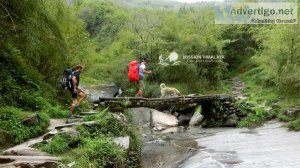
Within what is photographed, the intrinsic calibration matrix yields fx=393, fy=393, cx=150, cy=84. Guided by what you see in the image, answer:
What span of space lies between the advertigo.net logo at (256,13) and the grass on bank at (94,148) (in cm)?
1486

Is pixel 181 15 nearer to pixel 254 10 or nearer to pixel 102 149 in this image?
pixel 254 10

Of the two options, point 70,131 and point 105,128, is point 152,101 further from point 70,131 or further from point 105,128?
point 70,131

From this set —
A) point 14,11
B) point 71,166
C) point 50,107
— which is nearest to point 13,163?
point 71,166

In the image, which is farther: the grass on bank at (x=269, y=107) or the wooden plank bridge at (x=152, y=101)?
the grass on bank at (x=269, y=107)

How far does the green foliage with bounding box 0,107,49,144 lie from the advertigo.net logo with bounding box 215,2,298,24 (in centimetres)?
1662

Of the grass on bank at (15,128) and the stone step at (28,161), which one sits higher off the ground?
the grass on bank at (15,128)

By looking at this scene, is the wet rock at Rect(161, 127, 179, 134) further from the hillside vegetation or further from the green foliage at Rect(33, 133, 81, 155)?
the green foliage at Rect(33, 133, 81, 155)

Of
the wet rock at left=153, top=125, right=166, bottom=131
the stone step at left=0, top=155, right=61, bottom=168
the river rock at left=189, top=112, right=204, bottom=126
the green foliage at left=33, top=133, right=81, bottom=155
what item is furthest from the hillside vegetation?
the wet rock at left=153, top=125, right=166, bottom=131

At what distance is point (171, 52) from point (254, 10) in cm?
1067

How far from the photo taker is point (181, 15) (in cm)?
3647

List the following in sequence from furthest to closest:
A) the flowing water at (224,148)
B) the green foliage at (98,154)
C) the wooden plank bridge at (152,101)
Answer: the wooden plank bridge at (152,101) < the flowing water at (224,148) < the green foliage at (98,154)

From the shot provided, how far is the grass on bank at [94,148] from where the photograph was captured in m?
9.77

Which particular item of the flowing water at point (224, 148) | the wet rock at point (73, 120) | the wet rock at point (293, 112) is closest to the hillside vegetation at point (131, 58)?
the wet rock at point (293, 112)

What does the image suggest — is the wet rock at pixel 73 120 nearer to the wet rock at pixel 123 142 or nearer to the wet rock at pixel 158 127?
the wet rock at pixel 123 142
